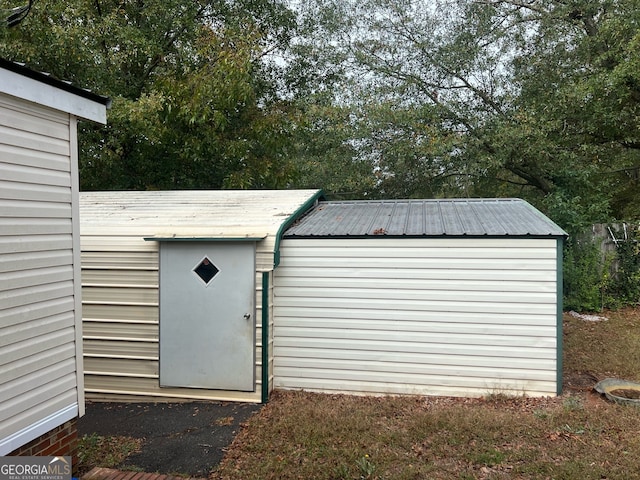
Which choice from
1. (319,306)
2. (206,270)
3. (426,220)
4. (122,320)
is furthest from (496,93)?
(122,320)

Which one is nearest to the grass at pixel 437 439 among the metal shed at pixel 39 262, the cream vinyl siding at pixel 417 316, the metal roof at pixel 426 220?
the cream vinyl siding at pixel 417 316

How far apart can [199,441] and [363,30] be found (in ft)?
33.4

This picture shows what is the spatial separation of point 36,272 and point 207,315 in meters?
2.31

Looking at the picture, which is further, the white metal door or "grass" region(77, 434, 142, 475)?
the white metal door

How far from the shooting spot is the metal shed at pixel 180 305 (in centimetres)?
507

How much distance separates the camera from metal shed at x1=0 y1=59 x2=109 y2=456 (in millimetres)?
2828

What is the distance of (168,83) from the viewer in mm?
8344

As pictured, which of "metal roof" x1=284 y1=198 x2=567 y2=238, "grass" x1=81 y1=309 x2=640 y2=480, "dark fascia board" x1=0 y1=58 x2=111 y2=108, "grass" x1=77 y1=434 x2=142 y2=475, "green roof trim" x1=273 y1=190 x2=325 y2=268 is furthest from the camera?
"green roof trim" x1=273 y1=190 x2=325 y2=268

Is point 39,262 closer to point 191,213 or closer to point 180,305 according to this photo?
point 180,305

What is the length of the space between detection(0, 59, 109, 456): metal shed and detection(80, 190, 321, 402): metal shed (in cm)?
181

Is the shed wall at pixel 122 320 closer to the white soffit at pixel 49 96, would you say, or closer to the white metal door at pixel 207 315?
the white metal door at pixel 207 315

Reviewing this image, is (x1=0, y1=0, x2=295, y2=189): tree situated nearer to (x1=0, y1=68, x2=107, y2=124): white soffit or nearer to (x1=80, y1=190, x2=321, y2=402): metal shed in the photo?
(x1=80, y1=190, x2=321, y2=402): metal shed

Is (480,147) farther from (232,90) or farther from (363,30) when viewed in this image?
(232,90)

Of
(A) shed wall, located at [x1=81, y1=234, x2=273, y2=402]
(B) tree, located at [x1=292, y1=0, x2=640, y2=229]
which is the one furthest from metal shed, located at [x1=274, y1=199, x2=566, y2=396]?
(B) tree, located at [x1=292, y1=0, x2=640, y2=229]
